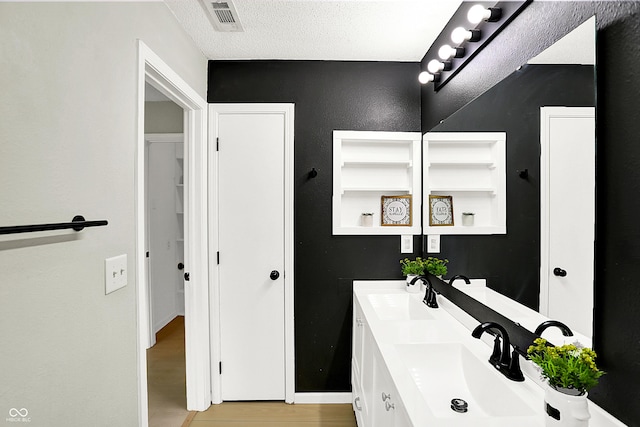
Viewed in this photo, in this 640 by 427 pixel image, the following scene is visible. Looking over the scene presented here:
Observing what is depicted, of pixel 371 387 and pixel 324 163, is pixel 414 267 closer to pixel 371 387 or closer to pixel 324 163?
pixel 371 387

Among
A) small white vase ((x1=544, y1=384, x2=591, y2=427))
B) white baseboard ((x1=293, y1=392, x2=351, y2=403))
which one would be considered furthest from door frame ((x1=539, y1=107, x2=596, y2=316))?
white baseboard ((x1=293, y1=392, x2=351, y2=403))

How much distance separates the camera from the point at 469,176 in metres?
1.77

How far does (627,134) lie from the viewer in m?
0.83

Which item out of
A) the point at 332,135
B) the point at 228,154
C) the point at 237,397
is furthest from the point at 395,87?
the point at 237,397

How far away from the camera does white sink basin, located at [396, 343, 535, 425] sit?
3.64 feet

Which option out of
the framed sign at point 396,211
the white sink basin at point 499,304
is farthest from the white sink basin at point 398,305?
the framed sign at point 396,211

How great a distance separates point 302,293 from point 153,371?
5.25ft

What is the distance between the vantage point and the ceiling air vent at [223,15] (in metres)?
1.64

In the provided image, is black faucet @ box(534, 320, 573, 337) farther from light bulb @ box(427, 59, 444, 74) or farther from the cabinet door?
light bulb @ box(427, 59, 444, 74)

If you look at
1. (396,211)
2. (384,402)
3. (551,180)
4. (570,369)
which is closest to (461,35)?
(551,180)

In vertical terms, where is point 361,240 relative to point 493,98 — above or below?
below

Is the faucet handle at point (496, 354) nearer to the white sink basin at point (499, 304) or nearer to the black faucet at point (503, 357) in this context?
the black faucet at point (503, 357)

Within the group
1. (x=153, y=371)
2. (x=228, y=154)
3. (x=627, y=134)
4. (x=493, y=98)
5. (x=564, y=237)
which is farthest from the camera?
(x=153, y=371)

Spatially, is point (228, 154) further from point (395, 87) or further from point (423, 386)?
point (423, 386)
